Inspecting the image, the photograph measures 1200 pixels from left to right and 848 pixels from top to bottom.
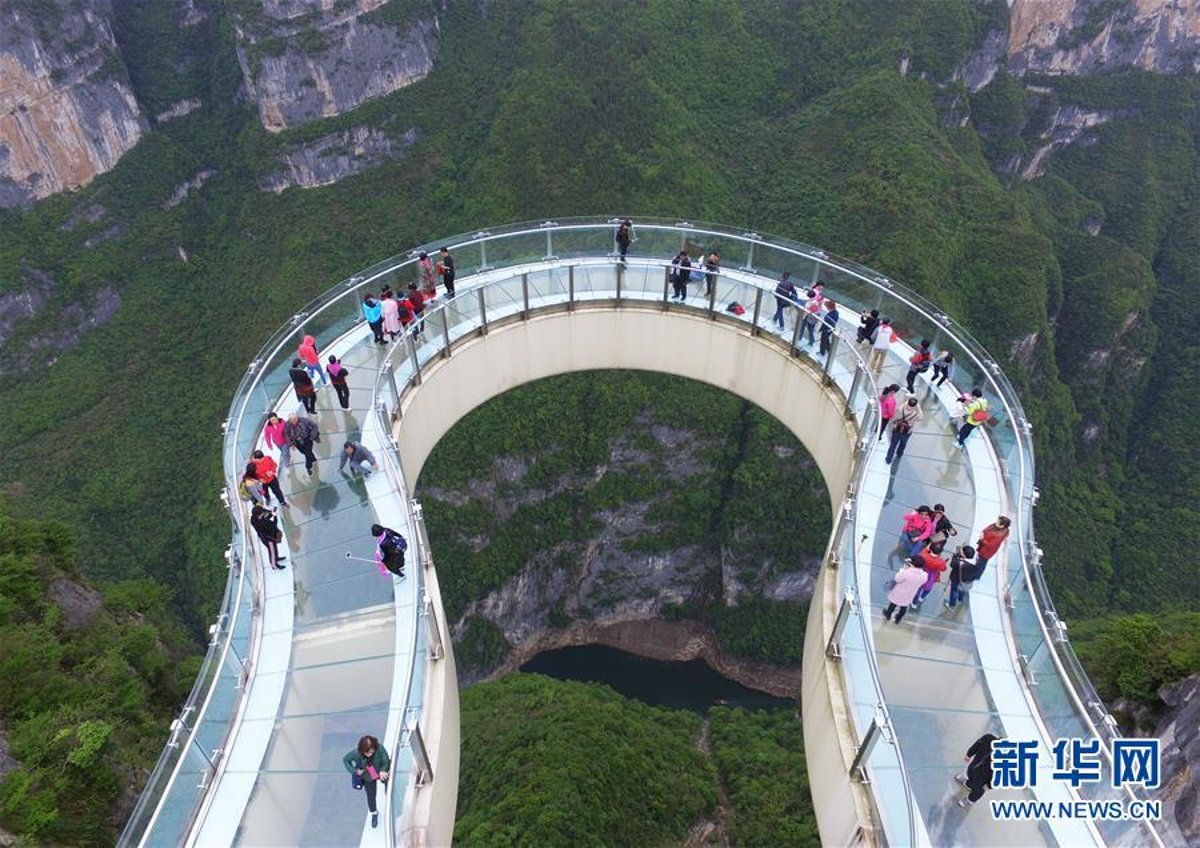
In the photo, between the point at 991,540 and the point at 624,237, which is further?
the point at 624,237

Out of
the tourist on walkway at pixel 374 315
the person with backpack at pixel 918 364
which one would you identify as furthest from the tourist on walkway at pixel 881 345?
the tourist on walkway at pixel 374 315

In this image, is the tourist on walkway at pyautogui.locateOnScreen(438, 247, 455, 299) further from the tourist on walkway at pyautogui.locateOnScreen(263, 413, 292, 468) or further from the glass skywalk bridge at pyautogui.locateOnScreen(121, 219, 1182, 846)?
the tourist on walkway at pyautogui.locateOnScreen(263, 413, 292, 468)

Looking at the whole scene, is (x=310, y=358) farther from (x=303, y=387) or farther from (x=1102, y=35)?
(x=1102, y=35)

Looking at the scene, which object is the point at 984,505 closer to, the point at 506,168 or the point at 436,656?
the point at 436,656

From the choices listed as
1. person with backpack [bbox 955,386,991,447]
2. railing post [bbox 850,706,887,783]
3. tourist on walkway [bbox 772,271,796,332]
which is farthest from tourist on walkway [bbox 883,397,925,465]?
railing post [bbox 850,706,887,783]

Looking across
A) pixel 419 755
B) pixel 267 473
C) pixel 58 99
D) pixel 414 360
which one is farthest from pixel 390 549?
pixel 58 99

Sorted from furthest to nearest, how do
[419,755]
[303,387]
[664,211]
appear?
1. [664,211]
2. [303,387]
3. [419,755]
